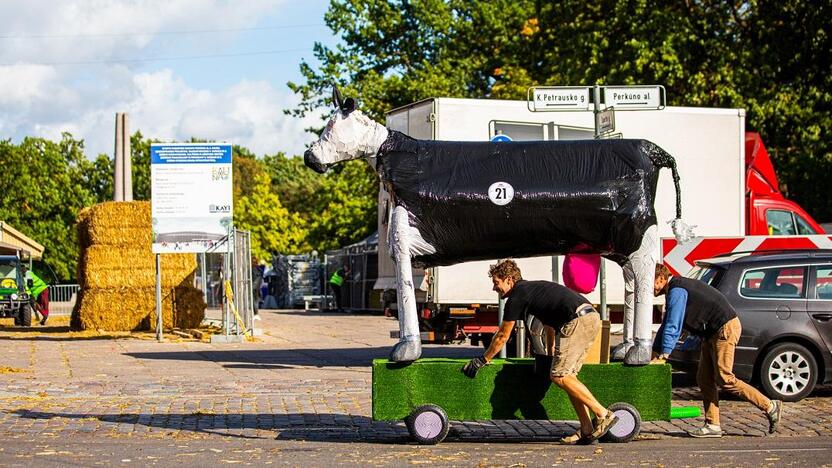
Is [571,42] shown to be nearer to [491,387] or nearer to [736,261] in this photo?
[736,261]

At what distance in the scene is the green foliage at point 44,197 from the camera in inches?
2586

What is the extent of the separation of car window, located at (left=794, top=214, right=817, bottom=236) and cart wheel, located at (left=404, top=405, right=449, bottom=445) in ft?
37.0

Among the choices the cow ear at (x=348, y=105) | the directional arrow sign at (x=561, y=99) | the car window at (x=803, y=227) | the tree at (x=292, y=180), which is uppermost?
the tree at (x=292, y=180)

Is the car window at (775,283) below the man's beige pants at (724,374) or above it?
above

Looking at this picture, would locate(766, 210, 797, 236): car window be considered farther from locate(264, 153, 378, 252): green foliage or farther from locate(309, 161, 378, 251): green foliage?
locate(309, 161, 378, 251): green foliage

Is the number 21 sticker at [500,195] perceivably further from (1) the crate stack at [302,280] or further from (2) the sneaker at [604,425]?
(1) the crate stack at [302,280]

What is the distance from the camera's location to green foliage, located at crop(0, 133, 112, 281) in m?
65.7

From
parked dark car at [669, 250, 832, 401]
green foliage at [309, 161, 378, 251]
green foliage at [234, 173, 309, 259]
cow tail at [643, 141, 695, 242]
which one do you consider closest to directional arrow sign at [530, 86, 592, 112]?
parked dark car at [669, 250, 832, 401]

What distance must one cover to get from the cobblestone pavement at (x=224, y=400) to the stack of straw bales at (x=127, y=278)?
4.50 m

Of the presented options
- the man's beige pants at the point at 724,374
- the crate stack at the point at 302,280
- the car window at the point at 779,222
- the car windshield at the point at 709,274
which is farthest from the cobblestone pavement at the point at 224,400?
the crate stack at the point at 302,280

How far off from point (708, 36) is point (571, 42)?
3.56m

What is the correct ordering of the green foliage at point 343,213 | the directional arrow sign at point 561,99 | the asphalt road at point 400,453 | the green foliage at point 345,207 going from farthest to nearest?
the green foliage at point 343,213 → the green foliage at point 345,207 → the directional arrow sign at point 561,99 → the asphalt road at point 400,453

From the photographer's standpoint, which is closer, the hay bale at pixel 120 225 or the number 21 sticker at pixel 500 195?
the number 21 sticker at pixel 500 195

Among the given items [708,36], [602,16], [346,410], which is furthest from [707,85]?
[346,410]
